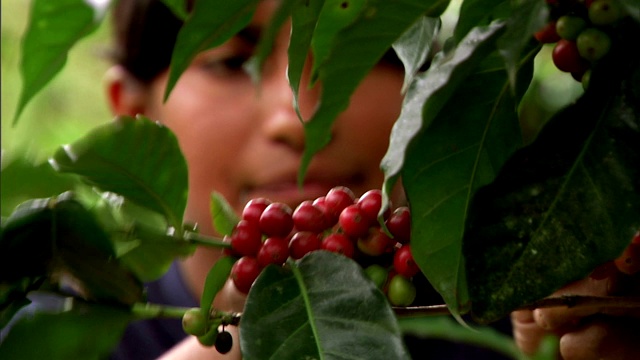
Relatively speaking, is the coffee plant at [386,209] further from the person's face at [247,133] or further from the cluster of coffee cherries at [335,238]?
the person's face at [247,133]

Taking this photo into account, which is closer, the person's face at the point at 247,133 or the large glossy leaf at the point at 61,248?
the large glossy leaf at the point at 61,248

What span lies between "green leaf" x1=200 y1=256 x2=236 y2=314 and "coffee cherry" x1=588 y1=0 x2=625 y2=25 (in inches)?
7.2

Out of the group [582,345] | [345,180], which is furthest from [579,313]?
[345,180]

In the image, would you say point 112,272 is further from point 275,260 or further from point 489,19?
point 489,19

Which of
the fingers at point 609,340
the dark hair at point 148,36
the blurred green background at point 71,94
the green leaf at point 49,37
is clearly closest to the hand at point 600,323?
the fingers at point 609,340

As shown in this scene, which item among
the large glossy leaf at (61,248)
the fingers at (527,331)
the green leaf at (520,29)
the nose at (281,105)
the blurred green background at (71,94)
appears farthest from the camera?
the blurred green background at (71,94)

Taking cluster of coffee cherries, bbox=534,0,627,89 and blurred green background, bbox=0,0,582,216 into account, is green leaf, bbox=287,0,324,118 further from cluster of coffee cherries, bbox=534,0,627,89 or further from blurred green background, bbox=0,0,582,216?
blurred green background, bbox=0,0,582,216

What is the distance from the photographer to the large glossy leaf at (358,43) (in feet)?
1.27

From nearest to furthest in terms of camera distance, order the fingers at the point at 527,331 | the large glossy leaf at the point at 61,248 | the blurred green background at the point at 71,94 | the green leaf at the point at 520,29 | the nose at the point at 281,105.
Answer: the green leaf at the point at 520,29 < the large glossy leaf at the point at 61,248 < the fingers at the point at 527,331 < the nose at the point at 281,105 < the blurred green background at the point at 71,94

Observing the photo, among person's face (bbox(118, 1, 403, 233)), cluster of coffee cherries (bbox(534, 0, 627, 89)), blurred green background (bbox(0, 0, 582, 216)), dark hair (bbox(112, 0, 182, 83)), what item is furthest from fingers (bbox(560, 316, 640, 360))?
dark hair (bbox(112, 0, 182, 83))

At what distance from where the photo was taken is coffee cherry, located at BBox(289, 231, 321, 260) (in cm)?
40

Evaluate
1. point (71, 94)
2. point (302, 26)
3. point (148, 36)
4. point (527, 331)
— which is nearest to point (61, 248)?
point (302, 26)

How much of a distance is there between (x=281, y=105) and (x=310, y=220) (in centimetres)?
66

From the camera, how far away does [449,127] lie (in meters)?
0.36
